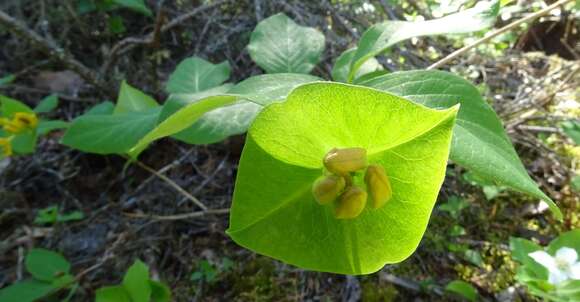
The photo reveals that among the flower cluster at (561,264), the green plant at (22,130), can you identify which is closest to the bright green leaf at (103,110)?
the green plant at (22,130)

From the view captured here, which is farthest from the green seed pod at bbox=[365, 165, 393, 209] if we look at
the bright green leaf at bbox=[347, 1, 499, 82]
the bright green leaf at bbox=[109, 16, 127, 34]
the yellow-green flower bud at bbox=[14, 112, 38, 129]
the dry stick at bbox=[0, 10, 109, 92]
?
the bright green leaf at bbox=[109, 16, 127, 34]

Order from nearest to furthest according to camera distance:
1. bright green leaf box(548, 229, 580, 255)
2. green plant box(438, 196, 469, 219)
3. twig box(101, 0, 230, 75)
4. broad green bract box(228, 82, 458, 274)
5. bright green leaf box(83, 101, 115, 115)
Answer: broad green bract box(228, 82, 458, 274) → bright green leaf box(548, 229, 580, 255) → green plant box(438, 196, 469, 219) → bright green leaf box(83, 101, 115, 115) → twig box(101, 0, 230, 75)

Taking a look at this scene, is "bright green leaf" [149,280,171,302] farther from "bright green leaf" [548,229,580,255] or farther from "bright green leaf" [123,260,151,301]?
"bright green leaf" [548,229,580,255]

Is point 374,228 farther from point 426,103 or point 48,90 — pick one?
point 48,90

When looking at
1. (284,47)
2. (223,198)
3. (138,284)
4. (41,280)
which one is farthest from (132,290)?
(284,47)

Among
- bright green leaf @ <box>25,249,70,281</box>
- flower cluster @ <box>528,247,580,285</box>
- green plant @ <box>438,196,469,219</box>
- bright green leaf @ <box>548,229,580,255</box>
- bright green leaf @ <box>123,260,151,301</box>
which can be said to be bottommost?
bright green leaf @ <box>25,249,70,281</box>

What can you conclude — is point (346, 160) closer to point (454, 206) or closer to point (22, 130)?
point (454, 206)
